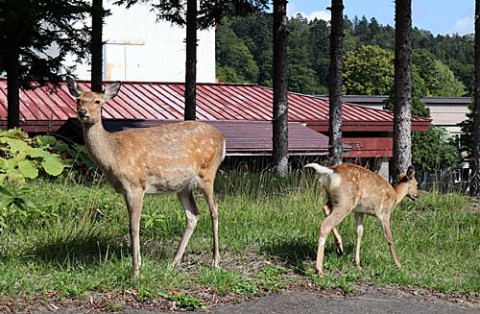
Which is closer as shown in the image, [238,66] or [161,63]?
[161,63]

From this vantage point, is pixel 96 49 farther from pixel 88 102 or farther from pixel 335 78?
pixel 88 102

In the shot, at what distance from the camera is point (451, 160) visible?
4788cm

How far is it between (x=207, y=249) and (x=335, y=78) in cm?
1000

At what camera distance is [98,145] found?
24.6 ft

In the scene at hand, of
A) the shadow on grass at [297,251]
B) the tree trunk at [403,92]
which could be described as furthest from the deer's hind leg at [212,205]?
the tree trunk at [403,92]

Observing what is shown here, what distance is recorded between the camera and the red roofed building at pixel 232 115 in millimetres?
27641

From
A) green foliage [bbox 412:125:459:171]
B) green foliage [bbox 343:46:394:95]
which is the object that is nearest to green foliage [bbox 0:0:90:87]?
green foliage [bbox 412:125:459:171]

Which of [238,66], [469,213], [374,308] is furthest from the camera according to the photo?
[238,66]

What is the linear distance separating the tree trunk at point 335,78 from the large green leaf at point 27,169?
29.2 feet

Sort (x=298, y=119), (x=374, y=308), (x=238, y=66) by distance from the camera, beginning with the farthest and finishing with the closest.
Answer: (x=238, y=66) < (x=298, y=119) < (x=374, y=308)

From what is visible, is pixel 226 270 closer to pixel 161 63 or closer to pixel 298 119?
pixel 298 119

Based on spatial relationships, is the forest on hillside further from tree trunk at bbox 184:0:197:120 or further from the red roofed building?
tree trunk at bbox 184:0:197:120

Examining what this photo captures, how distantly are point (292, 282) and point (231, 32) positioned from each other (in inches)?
4249

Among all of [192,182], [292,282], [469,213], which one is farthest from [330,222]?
[469,213]
